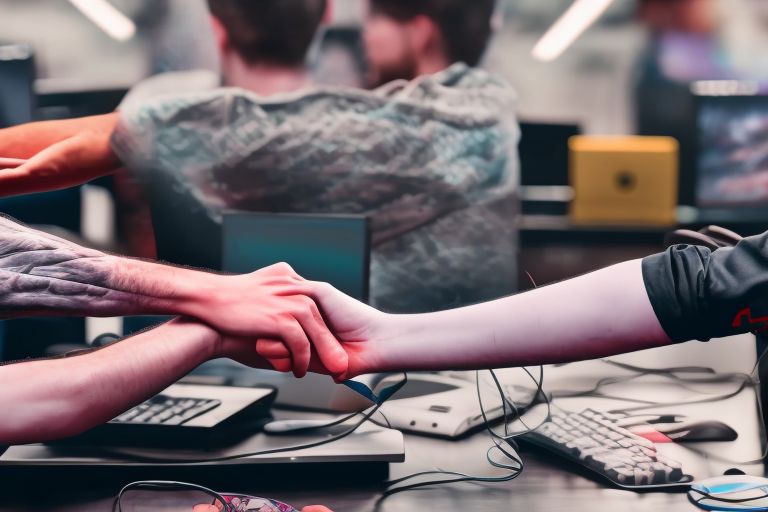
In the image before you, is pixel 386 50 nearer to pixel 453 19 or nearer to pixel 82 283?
pixel 453 19

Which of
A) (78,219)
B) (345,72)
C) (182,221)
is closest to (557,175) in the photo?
(345,72)

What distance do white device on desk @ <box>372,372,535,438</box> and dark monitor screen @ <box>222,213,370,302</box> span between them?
0.18 meters

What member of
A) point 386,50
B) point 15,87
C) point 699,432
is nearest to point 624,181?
point 386,50

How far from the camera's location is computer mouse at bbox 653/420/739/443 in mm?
1076

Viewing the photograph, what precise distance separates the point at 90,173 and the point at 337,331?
4.53 feet

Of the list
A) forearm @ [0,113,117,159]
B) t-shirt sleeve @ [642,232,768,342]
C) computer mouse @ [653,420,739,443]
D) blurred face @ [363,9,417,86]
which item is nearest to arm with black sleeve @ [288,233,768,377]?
t-shirt sleeve @ [642,232,768,342]

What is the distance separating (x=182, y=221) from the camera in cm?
271

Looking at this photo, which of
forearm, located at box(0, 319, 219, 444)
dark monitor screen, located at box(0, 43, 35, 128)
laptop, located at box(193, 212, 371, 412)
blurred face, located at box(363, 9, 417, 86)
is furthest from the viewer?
blurred face, located at box(363, 9, 417, 86)

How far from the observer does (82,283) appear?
3.17 ft

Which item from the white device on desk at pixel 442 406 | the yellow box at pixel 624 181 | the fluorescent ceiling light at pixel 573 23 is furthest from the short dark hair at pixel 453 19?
the white device on desk at pixel 442 406

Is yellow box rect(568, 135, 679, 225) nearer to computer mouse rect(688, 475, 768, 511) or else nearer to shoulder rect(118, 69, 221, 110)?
shoulder rect(118, 69, 221, 110)

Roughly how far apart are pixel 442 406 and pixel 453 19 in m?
2.13

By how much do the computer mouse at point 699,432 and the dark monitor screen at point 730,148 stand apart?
194cm

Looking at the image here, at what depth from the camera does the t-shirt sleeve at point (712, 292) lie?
85cm
